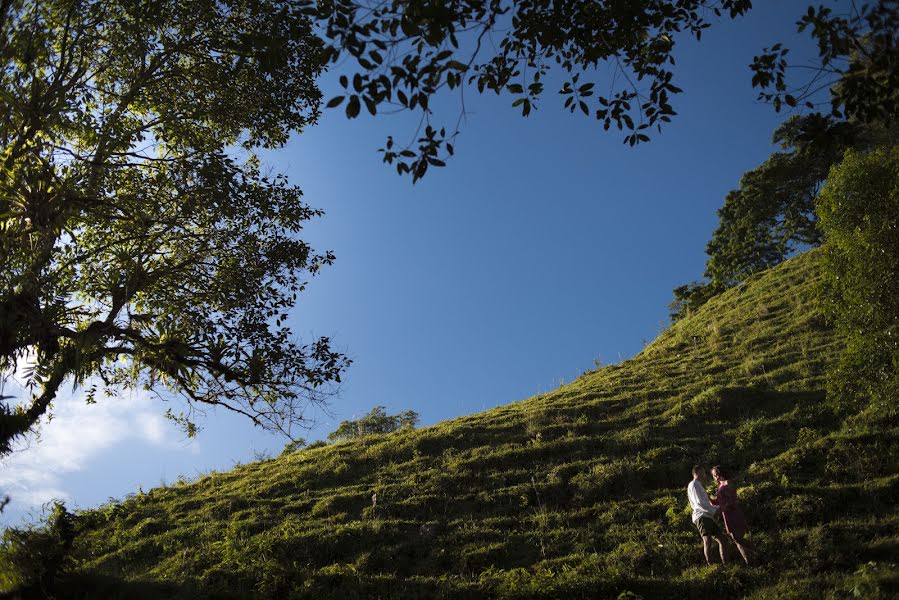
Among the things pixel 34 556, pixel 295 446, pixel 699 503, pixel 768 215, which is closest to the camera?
pixel 34 556

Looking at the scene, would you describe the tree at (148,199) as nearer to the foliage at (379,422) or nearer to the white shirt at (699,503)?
the white shirt at (699,503)

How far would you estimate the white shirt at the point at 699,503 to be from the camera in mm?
10703

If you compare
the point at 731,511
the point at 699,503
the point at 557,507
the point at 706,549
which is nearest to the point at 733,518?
the point at 731,511

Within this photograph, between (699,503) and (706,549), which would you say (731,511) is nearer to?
(699,503)

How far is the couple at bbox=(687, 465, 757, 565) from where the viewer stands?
1048cm

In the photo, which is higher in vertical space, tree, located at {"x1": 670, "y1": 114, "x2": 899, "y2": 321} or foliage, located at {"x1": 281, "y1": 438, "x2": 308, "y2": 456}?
tree, located at {"x1": 670, "y1": 114, "x2": 899, "y2": 321}

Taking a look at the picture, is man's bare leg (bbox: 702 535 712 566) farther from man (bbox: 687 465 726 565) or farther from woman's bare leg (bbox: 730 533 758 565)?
woman's bare leg (bbox: 730 533 758 565)

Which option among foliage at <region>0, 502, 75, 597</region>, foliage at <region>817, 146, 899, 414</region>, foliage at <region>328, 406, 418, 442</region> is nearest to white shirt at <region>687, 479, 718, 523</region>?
foliage at <region>817, 146, 899, 414</region>

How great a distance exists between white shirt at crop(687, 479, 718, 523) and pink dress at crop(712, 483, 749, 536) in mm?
163

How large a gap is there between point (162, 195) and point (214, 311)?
7.98 ft

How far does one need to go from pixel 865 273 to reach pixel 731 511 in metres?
7.19

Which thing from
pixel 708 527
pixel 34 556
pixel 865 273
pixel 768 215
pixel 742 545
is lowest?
pixel 742 545

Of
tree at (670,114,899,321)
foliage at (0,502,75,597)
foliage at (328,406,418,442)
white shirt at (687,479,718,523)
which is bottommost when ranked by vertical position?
white shirt at (687,479,718,523)

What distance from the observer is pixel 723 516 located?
10.7m
